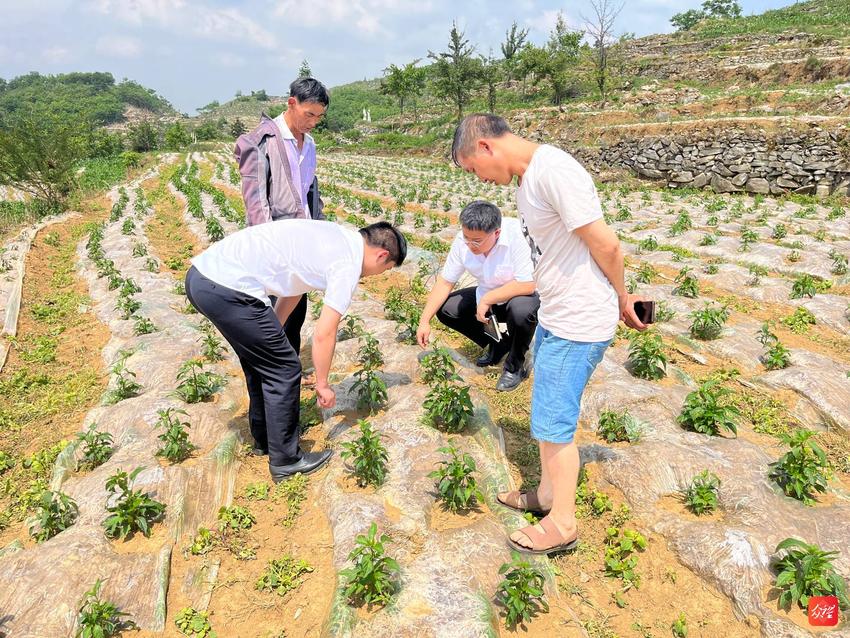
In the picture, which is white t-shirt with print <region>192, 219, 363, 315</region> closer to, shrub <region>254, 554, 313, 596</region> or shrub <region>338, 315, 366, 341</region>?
shrub <region>254, 554, 313, 596</region>

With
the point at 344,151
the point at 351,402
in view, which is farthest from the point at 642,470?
the point at 344,151

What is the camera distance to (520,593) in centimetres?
264

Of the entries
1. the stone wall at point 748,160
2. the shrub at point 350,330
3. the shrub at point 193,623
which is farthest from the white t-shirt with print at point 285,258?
the stone wall at point 748,160

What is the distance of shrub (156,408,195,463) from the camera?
3.87 metres

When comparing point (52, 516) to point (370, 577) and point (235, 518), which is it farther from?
point (370, 577)

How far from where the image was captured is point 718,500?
3412 millimetres

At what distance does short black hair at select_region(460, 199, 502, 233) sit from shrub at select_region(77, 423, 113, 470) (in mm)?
3606

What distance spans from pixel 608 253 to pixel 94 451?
4285 mm

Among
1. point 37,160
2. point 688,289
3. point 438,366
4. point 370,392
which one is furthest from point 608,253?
point 37,160

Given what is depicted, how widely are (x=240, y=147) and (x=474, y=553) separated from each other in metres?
3.66

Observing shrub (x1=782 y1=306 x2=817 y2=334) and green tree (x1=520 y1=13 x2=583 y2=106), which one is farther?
green tree (x1=520 y1=13 x2=583 y2=106)

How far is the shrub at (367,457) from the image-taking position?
3623mm

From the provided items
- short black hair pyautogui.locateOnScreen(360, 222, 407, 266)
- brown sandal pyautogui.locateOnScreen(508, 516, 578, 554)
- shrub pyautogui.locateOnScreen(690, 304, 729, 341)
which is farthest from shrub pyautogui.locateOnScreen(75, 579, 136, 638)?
shrub pyautogui.locateOnScreen(690, 304, 729, 341)

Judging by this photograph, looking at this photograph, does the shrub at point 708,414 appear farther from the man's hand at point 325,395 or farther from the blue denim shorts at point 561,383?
the man's hand at point 325,395
